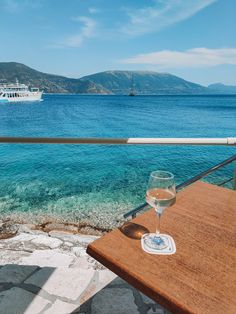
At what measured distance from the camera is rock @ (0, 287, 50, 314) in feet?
5.41

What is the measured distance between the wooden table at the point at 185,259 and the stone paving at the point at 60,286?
105 cm

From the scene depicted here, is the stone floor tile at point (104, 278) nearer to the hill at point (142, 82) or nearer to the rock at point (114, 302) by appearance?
the rock at point (114, 302)

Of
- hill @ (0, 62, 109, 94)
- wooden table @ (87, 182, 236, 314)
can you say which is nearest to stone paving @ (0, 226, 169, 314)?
wooden table @ (87, 182, 236, 314)

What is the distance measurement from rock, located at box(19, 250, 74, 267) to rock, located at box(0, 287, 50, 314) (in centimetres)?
34

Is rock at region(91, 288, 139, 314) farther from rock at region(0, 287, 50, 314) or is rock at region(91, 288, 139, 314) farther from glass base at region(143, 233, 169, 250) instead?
glass base at region(143, 233, 169, 250)

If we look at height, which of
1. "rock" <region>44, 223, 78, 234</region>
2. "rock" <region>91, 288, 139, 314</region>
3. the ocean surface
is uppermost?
"rock" <region>91, 288, 139, 314</region>

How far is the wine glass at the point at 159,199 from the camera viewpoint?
883mm

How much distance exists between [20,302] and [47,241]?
3.09 feet

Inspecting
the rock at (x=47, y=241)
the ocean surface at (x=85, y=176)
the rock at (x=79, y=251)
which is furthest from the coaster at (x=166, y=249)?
the ocean surface at (x=85, y=176)

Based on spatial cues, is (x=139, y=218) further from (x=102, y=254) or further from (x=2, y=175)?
(x=2, y=175)

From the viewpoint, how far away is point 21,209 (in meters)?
6.29

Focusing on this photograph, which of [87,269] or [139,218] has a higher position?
[139,218]

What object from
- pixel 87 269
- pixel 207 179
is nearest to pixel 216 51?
pixel 207 179

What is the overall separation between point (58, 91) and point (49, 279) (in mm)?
115116
